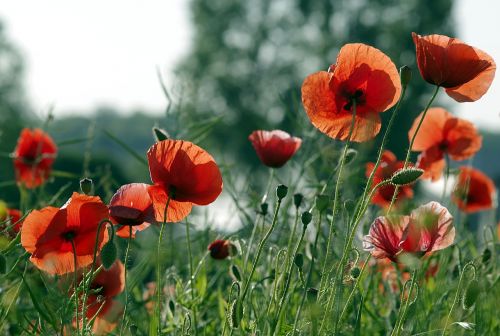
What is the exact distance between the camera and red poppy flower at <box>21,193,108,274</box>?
1.49 meters

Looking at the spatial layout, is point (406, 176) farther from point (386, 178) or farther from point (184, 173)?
point (386, 178)

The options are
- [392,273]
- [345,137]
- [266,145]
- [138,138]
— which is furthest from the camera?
[138,138]

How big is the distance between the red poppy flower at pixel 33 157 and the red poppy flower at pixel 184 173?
1.23 meters

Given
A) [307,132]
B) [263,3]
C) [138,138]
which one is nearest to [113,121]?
[138,138]

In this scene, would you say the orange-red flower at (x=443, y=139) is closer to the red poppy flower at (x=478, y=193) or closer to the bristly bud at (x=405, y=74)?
the red poppy flower at (x=478, y=193)

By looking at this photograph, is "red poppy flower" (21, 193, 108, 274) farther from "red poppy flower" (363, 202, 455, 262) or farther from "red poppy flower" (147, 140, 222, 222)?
"red poppy flower" (363, 202, 455, 262)

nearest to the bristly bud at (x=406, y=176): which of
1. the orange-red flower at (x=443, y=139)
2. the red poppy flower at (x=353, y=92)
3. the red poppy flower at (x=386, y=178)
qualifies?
the red poppy flower at (x=353, y=92)

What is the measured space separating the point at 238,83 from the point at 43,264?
2679cm

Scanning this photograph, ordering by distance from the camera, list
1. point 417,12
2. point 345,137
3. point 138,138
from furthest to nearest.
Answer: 1. point 138,138
2. point 417,12
3. point 345,137

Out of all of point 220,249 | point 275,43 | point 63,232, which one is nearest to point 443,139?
point 220,249

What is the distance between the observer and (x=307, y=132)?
2629mm

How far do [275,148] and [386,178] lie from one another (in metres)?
0.32

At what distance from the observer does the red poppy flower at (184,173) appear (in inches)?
61.2

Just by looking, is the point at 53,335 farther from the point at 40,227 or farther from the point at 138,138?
the point at 138,138
